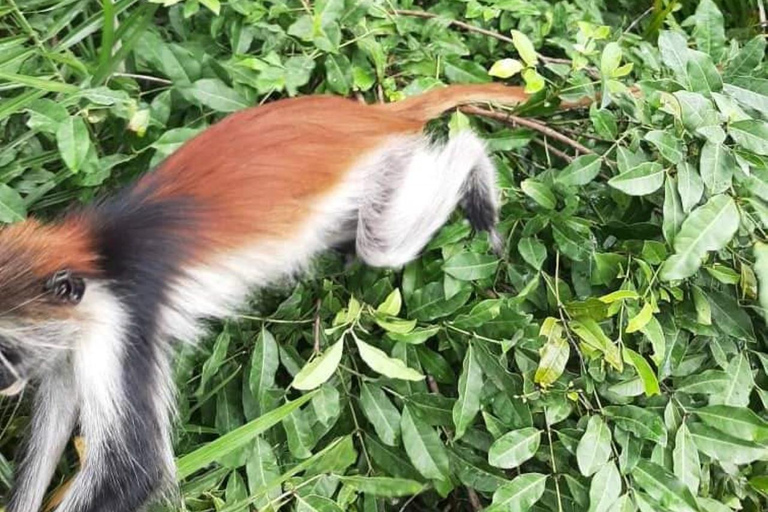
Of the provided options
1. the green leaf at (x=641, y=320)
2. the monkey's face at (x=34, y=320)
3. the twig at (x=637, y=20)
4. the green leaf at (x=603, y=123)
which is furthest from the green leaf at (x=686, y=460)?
the twig at (x=637, y=20)

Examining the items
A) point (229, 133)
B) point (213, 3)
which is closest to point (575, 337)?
point (229, 133)

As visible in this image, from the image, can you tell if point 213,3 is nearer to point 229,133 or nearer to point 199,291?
point 229,133

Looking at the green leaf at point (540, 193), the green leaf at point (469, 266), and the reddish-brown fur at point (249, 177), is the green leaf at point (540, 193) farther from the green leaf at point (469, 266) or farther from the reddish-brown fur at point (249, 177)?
the reddish-brown fur at point (249, 177)

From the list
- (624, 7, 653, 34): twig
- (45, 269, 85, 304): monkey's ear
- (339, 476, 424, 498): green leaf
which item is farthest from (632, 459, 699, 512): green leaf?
(624, 7, 653, 34): twig

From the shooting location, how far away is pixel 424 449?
71.4 inches

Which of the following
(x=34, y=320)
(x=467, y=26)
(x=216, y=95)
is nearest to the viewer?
(x=34, y=320)

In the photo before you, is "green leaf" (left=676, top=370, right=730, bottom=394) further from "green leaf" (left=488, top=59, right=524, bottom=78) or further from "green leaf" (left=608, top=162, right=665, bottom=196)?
"green leaf" (left=488, top=59, right=524, bottom=78)

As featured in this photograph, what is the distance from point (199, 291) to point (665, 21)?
6.07 feet

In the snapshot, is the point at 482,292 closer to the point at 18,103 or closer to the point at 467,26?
the point at 467,26

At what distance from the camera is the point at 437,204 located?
2213 millimetres

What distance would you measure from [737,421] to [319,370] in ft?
3.16

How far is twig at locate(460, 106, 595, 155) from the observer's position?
85.5 inches

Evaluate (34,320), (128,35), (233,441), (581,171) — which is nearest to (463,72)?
(581,171)

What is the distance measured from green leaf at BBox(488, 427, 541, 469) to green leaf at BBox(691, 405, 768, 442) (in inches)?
16.0
